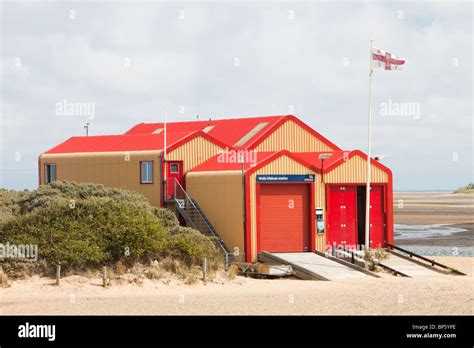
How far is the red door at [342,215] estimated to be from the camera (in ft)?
126

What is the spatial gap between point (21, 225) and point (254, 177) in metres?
10.2

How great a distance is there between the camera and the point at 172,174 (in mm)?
40125

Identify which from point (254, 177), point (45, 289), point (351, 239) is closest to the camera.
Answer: point (45, 289)

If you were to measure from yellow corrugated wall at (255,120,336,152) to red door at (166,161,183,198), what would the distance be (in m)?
4.43

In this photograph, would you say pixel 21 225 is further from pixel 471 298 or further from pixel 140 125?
pixel 140 125

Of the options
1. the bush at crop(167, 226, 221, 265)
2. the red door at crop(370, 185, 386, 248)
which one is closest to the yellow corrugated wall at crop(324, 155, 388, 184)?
the red door at crop(370, 185, 386, 248)

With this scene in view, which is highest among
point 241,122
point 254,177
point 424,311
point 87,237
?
point 241,122

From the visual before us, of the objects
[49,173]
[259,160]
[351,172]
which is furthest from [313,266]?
[49,173]

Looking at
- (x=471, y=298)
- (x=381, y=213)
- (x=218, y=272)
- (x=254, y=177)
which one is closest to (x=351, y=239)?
(x=381, y=213)

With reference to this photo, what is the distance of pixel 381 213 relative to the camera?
3991cm

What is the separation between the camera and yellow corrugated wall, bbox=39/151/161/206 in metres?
40.4

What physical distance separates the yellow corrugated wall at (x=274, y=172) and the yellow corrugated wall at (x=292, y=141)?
559 centimetres

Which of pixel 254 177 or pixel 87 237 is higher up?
pixel 254 177

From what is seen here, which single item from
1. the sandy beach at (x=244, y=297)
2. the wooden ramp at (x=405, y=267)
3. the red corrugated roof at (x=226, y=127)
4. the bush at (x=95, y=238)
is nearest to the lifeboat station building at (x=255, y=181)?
the red corrugated roof at (x=226, y=127)
